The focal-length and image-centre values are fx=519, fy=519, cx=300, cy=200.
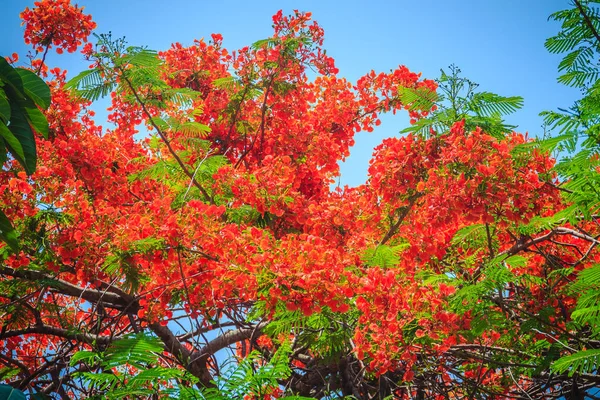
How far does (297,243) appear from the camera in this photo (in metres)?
3.97

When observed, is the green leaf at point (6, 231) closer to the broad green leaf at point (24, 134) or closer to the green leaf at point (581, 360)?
the broad green leaf at point (24, 134)

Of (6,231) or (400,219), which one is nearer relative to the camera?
(6,231)

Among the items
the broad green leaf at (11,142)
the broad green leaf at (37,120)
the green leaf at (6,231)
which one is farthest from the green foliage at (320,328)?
the broad green leaf at (37,120)

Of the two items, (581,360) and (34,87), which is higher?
(34,87)

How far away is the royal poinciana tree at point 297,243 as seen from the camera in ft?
12.5

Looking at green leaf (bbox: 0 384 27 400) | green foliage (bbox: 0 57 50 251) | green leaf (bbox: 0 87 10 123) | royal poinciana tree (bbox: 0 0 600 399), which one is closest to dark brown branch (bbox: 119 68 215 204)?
royal poinciana tree (bbox: 0 0 600 399)

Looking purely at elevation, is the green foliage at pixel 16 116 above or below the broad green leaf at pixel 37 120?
below

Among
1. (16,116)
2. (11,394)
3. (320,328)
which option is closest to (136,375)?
(11,394)

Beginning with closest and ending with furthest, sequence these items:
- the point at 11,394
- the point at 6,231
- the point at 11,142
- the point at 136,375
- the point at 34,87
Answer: the point at 11,394 < the point at 136,375 < the point at 11,142 < the point at 6,231 < the point at 34,87

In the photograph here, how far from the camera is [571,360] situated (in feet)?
11.6

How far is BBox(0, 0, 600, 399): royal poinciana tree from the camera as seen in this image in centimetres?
381

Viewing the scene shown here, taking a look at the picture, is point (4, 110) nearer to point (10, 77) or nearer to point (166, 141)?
point (10, 77)

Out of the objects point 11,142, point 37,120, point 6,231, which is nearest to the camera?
point 11,142

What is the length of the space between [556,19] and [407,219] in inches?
91.2
